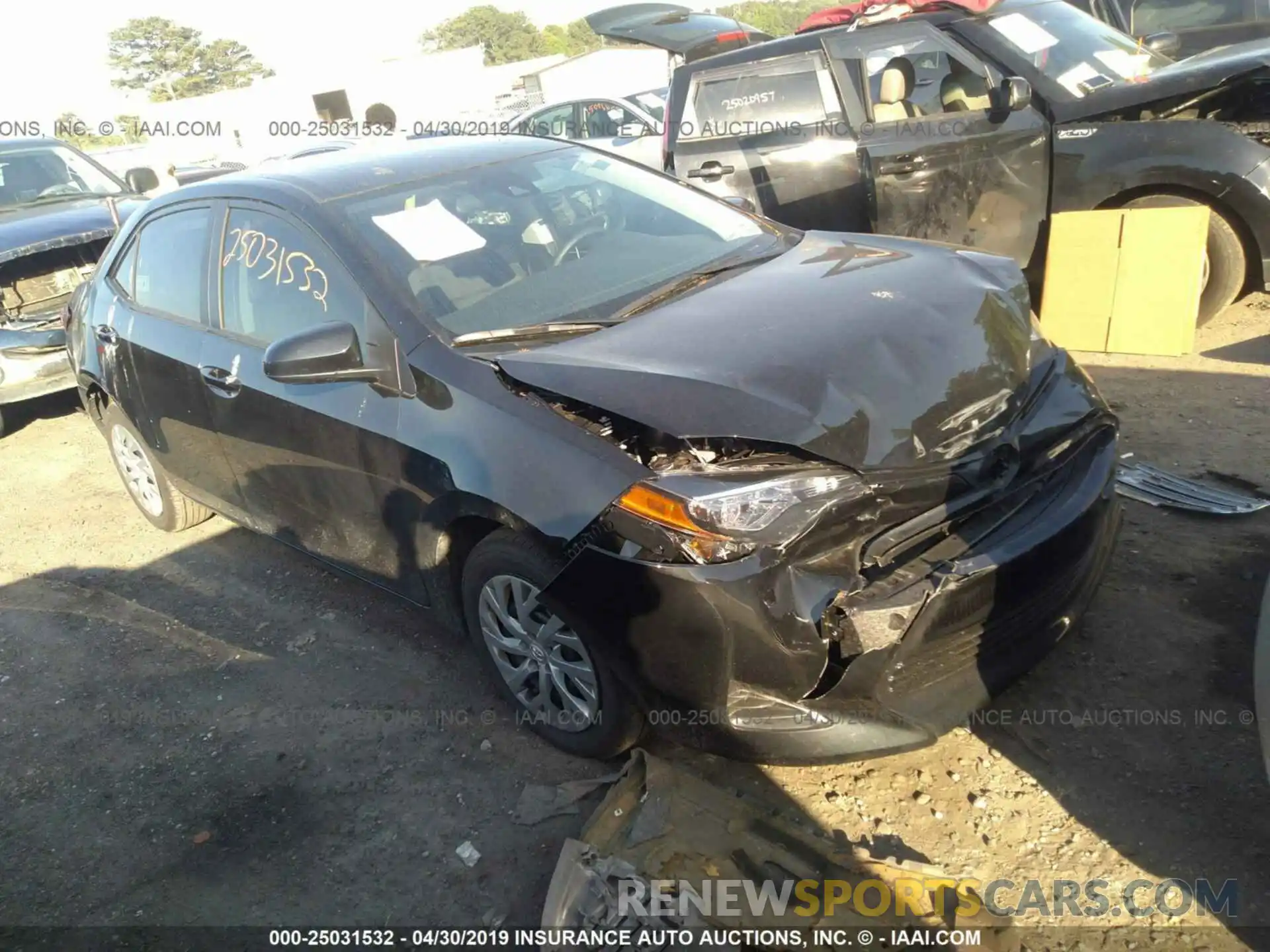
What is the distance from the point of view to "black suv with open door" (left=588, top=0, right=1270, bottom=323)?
5.14m

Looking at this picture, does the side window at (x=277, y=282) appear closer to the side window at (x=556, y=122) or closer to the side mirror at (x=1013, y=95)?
the side mirror at (x=1013, y=95)

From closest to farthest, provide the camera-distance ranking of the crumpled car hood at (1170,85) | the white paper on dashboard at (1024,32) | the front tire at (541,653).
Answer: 1. the front tire at (541,653)
2. the crumpled car hood at (1170,85)
3. the white paper on dashboard at (1024,32)

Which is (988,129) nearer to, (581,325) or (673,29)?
(673,29)

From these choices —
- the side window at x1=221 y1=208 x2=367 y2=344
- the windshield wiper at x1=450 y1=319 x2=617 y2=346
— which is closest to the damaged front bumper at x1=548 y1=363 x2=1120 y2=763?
the windshield wiper at x1=450 y1=319 x2=617 y2=346

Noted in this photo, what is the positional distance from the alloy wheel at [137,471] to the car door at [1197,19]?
8.62 meters

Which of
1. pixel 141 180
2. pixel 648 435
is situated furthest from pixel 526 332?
pixel 141 180

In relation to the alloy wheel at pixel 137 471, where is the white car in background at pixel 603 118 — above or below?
above

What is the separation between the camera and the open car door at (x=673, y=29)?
Result: 7555 millimetres

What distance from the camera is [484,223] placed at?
11.1 feet

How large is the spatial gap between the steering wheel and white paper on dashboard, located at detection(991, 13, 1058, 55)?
347cm

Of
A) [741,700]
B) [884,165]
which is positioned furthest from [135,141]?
[741,700]

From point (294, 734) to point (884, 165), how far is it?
4237 millimetres

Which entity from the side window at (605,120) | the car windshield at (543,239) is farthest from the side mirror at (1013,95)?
the side window at (605,120)

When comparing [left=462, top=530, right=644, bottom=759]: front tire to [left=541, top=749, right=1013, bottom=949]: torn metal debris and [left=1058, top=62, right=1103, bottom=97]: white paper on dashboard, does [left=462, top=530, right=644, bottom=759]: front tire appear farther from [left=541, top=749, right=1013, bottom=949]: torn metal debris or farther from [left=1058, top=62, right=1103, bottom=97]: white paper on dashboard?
[left=1058, top=62, right=1103, bottom=97]: white paper on dashboard
